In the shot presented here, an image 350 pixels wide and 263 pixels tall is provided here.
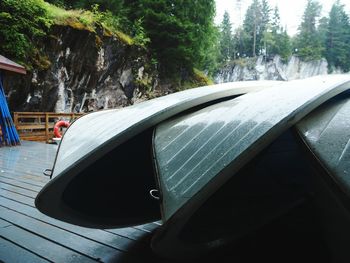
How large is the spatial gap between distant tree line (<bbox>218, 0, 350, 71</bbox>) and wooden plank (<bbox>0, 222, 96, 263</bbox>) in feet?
154

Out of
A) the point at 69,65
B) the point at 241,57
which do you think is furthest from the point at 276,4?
the point at 69,65

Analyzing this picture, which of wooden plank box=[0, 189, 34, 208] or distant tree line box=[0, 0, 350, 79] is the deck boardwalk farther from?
distant tree line box=[0, 0, 350, 79]

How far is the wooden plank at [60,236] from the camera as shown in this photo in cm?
183

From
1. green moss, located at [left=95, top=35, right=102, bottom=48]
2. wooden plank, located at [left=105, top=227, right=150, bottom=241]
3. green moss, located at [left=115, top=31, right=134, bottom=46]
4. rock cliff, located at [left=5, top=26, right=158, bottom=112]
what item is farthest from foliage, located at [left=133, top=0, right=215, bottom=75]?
wooden plank, located at [left=105, top=227, right=150, bottom=241]

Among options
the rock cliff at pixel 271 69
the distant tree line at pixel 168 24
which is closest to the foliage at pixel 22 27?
the distant tree line at pixel 168 24

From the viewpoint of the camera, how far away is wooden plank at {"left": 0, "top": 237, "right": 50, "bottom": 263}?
5.58ft

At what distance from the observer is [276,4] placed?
4919cm

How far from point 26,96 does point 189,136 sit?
10267 mm

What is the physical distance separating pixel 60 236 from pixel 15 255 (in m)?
0.33

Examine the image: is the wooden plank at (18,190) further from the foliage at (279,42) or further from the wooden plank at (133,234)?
the foliage at (279,42)

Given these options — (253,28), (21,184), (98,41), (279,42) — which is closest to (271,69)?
(279,42)

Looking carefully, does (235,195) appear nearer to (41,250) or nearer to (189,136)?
(189,136)

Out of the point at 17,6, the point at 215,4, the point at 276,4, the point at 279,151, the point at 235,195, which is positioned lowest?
the point at 235,195

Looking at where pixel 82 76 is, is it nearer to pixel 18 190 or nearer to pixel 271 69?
pixel 18 190
